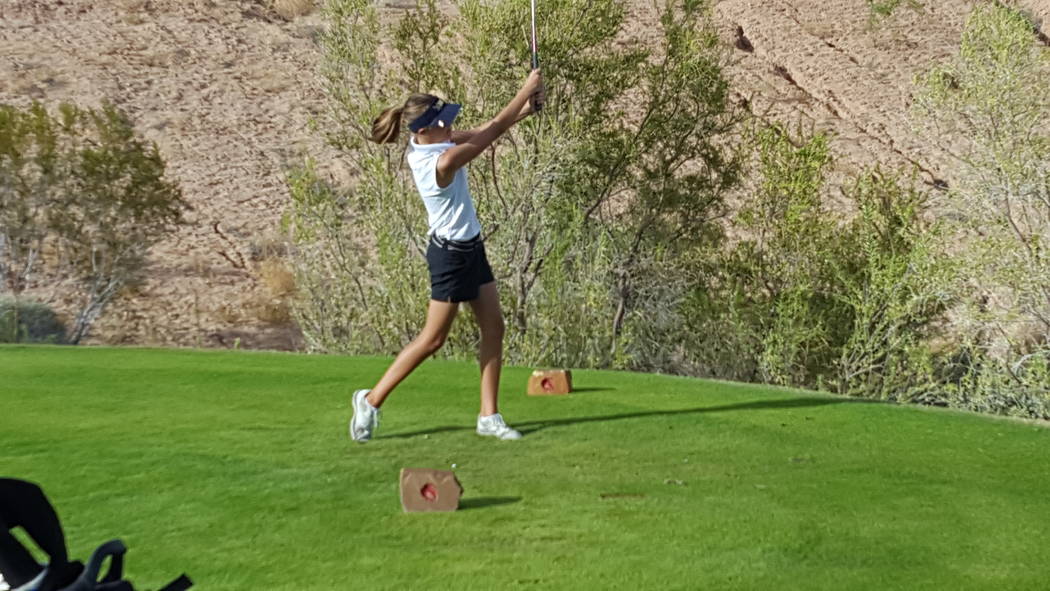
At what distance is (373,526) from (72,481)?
63.2 inches

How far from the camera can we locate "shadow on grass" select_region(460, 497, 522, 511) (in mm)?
5148

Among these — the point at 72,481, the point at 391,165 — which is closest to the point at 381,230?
the point at 391,165

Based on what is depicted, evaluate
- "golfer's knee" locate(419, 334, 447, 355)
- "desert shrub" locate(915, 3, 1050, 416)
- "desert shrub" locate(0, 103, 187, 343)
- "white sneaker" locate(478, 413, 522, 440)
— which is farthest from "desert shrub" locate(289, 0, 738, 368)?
"golfer's knee" locate(419, 334, 447, 355)

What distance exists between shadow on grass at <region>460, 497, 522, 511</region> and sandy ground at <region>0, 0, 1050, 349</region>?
18.9m

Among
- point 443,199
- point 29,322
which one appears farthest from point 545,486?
point 29,322

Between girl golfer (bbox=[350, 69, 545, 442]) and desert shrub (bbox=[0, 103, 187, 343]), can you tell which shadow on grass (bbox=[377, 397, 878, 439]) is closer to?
girl golfer (bbox=[350, 69, 545, 442])

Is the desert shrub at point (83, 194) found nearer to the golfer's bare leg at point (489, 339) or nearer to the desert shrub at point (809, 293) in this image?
the desert shrub at point (809, 293)

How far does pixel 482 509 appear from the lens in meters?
5.10

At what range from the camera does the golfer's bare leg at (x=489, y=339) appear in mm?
6617

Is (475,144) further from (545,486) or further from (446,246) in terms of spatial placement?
(545,486)

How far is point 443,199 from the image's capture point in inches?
249

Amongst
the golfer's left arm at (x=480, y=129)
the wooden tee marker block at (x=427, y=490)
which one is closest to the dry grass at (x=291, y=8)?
the golfer's left arm at (x=480, y=129)

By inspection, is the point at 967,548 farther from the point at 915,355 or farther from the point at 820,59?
the point at 820,59

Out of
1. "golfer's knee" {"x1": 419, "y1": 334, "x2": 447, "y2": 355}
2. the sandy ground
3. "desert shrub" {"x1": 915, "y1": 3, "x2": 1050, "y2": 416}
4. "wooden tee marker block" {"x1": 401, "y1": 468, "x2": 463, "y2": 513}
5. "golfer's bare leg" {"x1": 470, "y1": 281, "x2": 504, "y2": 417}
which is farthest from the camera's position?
the sandy ground
